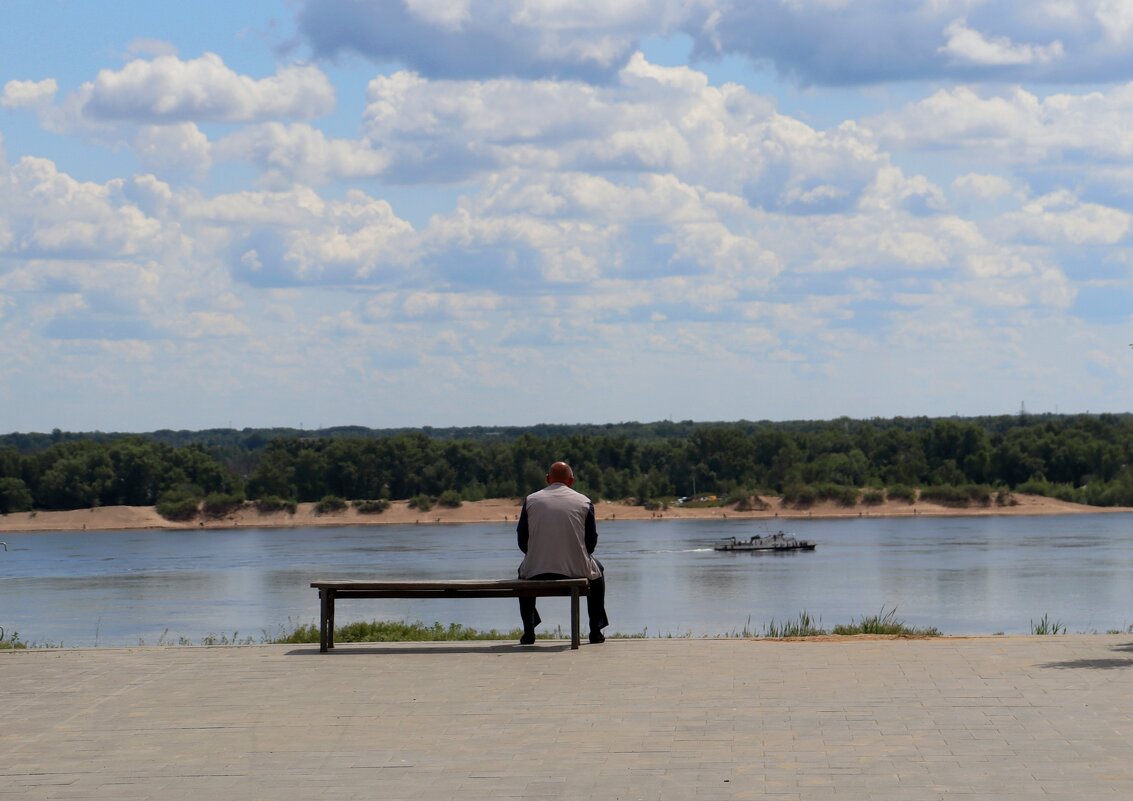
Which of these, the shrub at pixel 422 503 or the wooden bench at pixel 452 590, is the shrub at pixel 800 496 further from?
the wooden bench at pixel 452 590

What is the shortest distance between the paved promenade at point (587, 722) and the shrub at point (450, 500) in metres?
106

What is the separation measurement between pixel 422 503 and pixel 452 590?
107 meters

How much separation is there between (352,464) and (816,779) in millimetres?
115888

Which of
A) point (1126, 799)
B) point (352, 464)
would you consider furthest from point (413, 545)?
point (1126, 799)

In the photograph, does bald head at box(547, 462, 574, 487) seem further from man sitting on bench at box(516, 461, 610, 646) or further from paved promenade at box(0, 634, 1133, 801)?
paved promenade at box(0, 634, 1133, 801)

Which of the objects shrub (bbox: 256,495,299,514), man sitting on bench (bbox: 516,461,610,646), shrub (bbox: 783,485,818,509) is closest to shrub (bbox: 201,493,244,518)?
shrub (bbox: 256,495,299,514)

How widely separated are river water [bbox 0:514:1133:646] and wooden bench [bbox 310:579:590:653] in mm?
4210

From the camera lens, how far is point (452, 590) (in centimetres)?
1288

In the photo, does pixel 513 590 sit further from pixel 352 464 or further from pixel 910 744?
pixel 352 464

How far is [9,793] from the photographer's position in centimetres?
777

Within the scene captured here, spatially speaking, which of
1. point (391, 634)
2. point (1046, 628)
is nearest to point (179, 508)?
point (391, 634)

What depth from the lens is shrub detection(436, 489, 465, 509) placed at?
118 metres

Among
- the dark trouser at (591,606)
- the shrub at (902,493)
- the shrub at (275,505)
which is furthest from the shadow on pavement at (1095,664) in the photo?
the shrub at (275,505)

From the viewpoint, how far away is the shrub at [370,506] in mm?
117062
